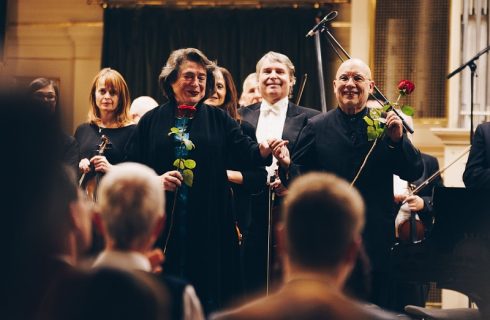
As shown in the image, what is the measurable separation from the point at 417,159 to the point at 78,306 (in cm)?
301

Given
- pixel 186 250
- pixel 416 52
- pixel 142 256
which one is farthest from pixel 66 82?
pixel 142 256

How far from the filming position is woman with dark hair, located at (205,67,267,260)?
14.8ft

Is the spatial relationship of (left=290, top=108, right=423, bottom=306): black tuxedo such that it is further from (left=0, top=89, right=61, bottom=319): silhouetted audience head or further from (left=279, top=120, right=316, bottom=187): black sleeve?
(left=0, top=89, right=61, bottom=319): silhouetted audience head

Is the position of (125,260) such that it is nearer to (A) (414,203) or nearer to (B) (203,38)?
(A) (414,203)

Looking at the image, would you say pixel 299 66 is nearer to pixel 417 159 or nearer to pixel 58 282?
pixel 417 159

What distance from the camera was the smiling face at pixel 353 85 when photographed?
4668mm

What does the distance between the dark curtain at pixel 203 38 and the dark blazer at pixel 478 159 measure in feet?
10.9

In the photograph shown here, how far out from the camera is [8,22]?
8734mm

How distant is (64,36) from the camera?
8680 millimetres

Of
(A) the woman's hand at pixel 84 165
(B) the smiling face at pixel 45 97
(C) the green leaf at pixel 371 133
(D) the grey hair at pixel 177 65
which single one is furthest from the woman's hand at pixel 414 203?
(B) the smiling face at pixel 45 97

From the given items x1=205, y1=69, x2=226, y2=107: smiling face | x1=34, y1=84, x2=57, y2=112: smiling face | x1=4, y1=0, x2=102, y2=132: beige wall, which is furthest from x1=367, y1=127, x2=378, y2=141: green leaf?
x1=4, y1=0, x2=102, y2=132: beige wall

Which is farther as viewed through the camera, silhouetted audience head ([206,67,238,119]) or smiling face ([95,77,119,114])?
silhouetted audience head ([206,67,238,119])

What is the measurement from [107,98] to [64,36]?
12.2ft

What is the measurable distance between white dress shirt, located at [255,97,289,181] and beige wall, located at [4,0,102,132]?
360 centimetres
